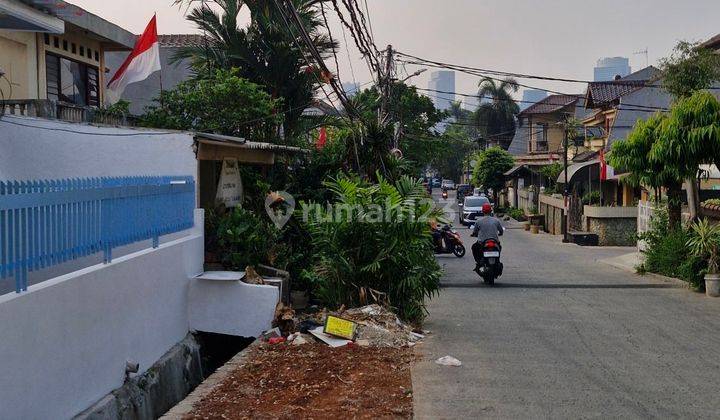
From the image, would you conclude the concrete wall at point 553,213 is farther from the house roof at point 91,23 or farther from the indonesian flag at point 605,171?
the house roof at point 91,23

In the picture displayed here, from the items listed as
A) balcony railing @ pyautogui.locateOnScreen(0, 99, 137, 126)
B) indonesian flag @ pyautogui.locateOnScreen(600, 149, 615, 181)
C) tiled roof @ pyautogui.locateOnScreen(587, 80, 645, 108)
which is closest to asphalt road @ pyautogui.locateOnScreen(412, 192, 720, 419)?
balcony railing @ pyautogui.locateOnScreen(0, 99, 137, 126)

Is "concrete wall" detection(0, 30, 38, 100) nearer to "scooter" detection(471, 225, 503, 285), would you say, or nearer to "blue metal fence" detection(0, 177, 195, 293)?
"blue metal fence" detection(0, 177, 195, 293)

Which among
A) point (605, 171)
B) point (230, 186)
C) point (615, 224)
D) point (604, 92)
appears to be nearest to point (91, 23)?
point (230, 186)

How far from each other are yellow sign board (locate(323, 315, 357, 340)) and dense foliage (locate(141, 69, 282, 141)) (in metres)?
8.29

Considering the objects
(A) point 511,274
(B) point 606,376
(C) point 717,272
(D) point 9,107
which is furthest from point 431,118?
(B) point 606,376

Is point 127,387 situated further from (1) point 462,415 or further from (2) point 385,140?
(2) point 385,140

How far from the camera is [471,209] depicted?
43.1 m

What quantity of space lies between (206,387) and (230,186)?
6.07 meters

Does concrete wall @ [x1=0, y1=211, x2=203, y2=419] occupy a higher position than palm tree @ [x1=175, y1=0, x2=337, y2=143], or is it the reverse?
palm tree @ [x1=175, y1=0, x2=337, y2=143]

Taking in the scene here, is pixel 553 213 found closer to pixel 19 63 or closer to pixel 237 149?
pixel 237 149

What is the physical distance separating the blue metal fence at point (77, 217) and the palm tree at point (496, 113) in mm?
67294

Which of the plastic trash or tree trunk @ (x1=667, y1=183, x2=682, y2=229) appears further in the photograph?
tree trunk @ (x1=667, y1=183, x2=682, y2=229)

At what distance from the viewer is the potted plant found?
46.3ft

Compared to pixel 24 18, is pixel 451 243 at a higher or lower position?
lower
